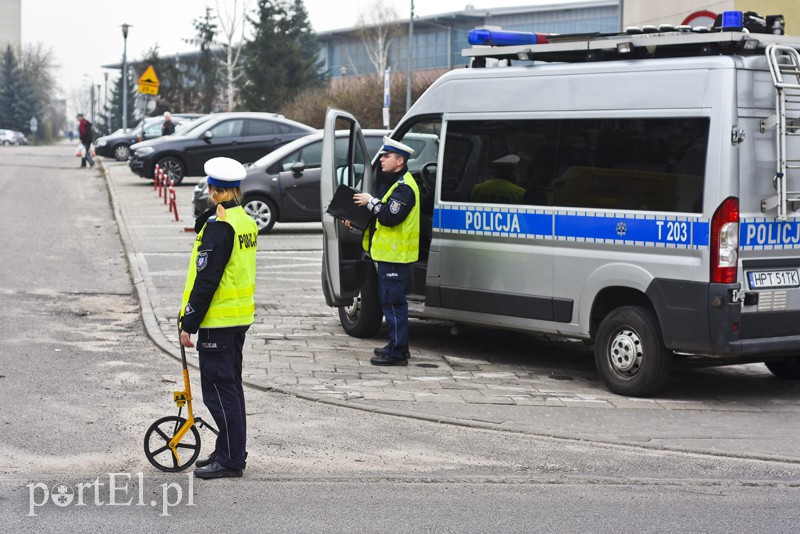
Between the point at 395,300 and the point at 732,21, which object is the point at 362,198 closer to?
the point at 395,300

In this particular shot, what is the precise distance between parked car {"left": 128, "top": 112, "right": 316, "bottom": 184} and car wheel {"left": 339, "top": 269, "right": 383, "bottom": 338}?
631 inches

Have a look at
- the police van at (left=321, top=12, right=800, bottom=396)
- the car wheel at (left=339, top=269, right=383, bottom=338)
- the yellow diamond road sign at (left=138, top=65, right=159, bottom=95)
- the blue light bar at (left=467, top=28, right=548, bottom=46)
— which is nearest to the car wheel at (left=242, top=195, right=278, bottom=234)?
the car wheel at (left=339, top=269, right=383, bottom=338)

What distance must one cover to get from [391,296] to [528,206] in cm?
140

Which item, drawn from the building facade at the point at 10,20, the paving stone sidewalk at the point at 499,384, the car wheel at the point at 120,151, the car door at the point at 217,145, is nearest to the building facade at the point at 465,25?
the car wheel at the point at 120,151

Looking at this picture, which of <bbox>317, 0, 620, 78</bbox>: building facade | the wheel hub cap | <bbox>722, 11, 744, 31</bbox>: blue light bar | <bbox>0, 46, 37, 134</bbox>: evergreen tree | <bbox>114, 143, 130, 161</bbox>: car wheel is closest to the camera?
<bbox>722, 11, 744, 31</bbox>: blue light bar

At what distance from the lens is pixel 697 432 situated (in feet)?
27.1

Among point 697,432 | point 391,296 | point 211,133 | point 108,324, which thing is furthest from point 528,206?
point 211,133

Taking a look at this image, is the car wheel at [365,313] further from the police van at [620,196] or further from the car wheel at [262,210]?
the car wheel at [262,210]

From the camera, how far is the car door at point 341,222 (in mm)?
10938

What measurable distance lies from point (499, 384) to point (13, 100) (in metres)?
107

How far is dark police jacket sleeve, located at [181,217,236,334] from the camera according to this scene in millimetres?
6543

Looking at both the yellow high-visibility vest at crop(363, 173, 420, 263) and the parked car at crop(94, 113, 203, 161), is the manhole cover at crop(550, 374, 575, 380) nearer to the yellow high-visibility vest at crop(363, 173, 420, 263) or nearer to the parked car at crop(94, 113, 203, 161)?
the yellow high-visibility vest at crop(363, 173, 420, 263)

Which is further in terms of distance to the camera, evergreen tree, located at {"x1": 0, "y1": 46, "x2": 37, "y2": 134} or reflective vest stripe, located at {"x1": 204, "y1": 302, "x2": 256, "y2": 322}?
evergreen tree, located at {"x1": 0, "y1": 46, "x2": 37, "y2": 134}

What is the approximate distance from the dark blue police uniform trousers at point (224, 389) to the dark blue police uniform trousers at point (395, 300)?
3648 mm
